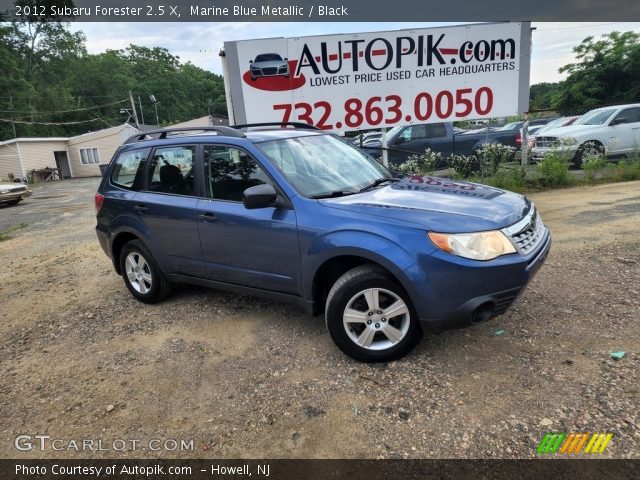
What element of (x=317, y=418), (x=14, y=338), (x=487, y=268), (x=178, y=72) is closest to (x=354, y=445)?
(x=317, y=418)

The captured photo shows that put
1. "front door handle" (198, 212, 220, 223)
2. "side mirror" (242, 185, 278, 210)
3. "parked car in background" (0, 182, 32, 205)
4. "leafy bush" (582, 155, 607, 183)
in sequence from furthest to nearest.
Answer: "parked car in background" (0, 182, 32, 205) → "leafy bush" (582, 155, 607, 183) → "front door handle" (198, 212, 220, 223) → "side mirror" (242, 185, 278, 210)

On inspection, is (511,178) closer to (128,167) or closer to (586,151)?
(586,151)

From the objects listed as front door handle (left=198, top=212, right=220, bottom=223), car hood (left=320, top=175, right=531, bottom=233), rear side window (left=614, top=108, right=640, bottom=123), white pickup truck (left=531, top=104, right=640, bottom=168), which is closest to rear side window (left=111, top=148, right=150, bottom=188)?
front door handle (left=198, top=212, right=220, bottom=223)

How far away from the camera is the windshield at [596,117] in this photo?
11.2m

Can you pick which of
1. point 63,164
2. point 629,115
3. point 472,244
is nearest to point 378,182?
point 472,244

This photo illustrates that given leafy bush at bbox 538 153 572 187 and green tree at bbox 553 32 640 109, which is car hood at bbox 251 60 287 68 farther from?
green tree at bbox 553 32 640 109

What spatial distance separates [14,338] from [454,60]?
773cm

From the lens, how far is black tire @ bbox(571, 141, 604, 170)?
35.2 feet

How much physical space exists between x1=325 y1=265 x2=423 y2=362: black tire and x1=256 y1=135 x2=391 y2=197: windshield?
0.77m

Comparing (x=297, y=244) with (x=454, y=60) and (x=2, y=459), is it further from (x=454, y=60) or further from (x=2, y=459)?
(x=454, y=60)

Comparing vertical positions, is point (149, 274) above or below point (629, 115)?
below

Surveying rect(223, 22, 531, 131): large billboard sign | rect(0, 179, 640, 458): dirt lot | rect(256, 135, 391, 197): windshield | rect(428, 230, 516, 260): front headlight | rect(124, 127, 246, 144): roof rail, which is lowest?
rect(0, 179, 640, 458): dirt lot

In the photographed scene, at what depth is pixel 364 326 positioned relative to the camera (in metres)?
3.20

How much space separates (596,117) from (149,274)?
38.6 ft
